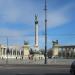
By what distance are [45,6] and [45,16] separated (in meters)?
1.95

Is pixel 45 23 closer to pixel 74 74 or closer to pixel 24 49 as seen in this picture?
pixel 74 74

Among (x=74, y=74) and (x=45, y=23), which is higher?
(x=45, y=23)

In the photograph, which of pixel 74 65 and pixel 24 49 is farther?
→ pixel 24 49

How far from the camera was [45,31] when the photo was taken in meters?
59.7

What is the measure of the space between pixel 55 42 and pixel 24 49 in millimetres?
20657

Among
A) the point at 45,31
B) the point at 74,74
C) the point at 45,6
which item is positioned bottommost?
the point at 74,74

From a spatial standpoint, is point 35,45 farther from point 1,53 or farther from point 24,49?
point 1,53

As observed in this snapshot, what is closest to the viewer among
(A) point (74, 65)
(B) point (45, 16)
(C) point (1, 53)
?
(A) point (74, 65)

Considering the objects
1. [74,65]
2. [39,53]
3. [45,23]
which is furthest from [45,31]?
[39,53]

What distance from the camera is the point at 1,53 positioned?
189 metres

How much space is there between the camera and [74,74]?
880 inches

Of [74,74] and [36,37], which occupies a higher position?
[36,37]

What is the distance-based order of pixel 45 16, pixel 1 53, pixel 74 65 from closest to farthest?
pixel 74 65 < pixel 45 16 < pixel 1 53

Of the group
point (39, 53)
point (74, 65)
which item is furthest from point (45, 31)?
point (39, 53)
